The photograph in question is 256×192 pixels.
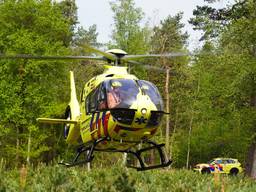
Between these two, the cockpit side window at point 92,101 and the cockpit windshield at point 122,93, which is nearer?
the cockpit windshield at point 122,93

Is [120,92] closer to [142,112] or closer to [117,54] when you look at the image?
[142,112]

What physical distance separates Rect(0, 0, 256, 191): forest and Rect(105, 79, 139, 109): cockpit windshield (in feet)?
8.22

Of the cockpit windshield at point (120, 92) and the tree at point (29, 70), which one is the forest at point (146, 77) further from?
the cockpit windshield at point (120, 92)

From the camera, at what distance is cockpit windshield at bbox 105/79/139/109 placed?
1044cm

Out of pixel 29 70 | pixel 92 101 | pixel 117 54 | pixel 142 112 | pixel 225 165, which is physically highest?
pixel 29 70

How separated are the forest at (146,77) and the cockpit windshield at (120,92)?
250 centimetres

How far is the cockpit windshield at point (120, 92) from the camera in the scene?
34.2 feet

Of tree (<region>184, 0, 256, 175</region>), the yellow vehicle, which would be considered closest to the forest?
tree (<region>184, 0, 256, 175</region>)

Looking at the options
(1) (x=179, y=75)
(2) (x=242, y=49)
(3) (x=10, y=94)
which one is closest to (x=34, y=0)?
(3) (x=10, y=94)

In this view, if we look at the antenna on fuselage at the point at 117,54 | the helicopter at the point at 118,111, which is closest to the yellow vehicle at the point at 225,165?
the helicopter at the point at 118,111

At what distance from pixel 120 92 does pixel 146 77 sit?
94.7ft

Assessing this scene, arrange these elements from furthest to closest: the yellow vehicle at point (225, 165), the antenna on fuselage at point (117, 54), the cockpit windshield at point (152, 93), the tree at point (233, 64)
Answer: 1. the yellow vehicle at point (225, 165)
2. the tree at point (233, 64)
3. the antenna on fuselage at point (117, 54)
4. the cockpit windshield at point (152, 93)

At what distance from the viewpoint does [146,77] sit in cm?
3931

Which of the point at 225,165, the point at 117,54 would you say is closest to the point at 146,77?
the point at 225,165
